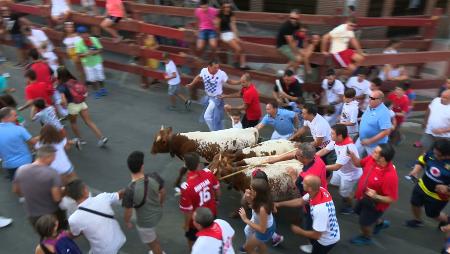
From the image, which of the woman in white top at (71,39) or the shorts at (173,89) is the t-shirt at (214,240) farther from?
the woman in white top at (71,39)

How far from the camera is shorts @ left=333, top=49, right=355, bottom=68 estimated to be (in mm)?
8492

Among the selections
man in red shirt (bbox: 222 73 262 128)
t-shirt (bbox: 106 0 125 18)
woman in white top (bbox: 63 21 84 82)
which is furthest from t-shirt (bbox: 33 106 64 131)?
t-shirt (bbox: 106 0 125 18)

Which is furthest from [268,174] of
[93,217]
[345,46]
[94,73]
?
[94,73]

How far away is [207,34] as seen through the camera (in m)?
9.60

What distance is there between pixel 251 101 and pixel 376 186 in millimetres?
2996

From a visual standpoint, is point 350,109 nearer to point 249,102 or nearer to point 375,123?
point 375,123

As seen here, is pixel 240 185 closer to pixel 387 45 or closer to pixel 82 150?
pixel 82 150

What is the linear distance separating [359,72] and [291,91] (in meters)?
1.58

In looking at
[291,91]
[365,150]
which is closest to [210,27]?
[291,91]

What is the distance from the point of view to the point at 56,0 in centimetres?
1107

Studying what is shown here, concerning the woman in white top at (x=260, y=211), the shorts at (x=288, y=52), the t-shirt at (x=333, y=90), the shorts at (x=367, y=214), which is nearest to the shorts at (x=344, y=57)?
the t-shirt at (x=333, y=90)

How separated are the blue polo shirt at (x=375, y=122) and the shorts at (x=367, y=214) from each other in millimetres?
1403

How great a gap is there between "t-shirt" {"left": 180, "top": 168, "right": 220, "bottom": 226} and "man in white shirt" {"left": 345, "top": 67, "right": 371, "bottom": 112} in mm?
3972

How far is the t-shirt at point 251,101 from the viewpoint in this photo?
296 inches
